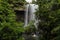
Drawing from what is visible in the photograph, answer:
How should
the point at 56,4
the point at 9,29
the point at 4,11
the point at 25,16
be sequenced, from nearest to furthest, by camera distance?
the point at 9,29 < the point at 4,11 < the point at 56,4 < the point at 25,16

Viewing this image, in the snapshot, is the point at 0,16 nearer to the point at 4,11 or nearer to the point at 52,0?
the point at 4,11

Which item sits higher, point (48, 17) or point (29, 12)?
point (48, 17)

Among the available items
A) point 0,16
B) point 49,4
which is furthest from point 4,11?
point 49,4

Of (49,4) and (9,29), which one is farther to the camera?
(49,4)


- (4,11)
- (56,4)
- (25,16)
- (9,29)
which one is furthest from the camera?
(25,16)

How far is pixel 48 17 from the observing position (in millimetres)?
11719

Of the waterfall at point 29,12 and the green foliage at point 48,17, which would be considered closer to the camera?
the green foliage at point 48,17

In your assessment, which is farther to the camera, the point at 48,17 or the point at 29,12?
the point at 29,12

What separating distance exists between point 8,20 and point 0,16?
0.31m

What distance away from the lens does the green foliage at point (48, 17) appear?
11.4m

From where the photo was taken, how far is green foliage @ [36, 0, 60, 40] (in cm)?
1144

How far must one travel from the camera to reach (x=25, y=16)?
14094 millimetres

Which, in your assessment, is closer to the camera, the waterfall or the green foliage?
the green foliage

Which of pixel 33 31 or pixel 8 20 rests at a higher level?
pixel 8 20
